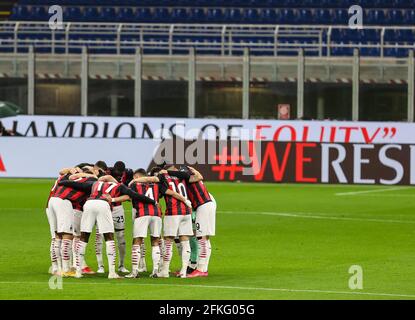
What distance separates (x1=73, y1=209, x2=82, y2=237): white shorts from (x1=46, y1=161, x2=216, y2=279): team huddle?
15mm

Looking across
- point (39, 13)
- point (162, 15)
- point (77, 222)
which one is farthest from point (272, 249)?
point (39, 13)

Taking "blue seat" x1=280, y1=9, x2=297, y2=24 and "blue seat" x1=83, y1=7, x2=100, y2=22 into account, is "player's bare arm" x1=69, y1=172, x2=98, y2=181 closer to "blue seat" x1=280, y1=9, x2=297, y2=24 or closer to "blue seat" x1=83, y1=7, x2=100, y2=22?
"blue seat" x1=280, y1=9, x2=297, y2=24

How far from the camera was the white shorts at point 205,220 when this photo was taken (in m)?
17.3

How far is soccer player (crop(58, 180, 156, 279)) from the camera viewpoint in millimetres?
16672

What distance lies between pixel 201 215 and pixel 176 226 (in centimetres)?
65

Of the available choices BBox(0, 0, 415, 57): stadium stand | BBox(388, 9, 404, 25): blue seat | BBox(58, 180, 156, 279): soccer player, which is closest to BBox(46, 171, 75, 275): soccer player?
BBox(58, 180, 156, 279): soccer player

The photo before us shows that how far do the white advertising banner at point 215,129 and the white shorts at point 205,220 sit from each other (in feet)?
70.6

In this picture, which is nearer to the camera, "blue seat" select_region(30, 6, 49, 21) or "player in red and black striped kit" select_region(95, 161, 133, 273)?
"player in red and black striped kit" select_region(95, 161, 133, 273)

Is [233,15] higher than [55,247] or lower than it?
higher

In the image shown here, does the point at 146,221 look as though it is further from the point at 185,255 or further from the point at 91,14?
the point at 91,14

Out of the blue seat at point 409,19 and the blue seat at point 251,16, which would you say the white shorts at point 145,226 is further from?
the blue seat at point 409,19

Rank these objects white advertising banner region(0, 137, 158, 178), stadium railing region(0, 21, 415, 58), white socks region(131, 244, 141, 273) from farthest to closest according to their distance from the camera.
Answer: stadium railing region(0, 21, 415, 58)
white advertising banner region(0, 137, 158, 178)
white socks region(131, 244, 141, 273)

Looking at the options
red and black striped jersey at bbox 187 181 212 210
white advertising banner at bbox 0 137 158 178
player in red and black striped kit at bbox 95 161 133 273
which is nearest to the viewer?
red and black striped jersey at bbox 187 181 212 210

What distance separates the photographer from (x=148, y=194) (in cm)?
1688
